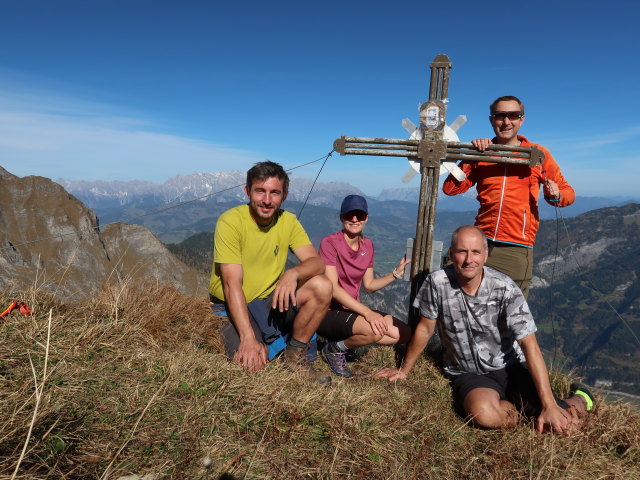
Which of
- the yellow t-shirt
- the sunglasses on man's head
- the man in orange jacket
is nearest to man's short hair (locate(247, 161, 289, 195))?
the yellow t-shirt

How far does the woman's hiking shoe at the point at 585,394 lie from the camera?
428 cm

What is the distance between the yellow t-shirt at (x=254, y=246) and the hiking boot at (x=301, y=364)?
2.86ft

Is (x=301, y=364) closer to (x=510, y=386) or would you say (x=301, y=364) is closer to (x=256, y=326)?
(x=256, y=326)

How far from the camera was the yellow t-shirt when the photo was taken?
482 cm

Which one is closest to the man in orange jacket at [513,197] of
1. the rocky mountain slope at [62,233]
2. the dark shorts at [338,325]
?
the dark shorts at [338,325]

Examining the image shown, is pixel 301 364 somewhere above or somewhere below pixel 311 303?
below

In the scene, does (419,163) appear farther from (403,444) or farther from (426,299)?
(403,444)

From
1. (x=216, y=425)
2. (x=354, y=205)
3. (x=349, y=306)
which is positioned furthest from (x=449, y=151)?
(x=216, y=425)

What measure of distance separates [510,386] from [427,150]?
154 inches

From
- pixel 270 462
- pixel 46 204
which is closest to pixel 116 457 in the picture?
pixel 270 462

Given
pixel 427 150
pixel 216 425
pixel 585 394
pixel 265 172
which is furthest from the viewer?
pixel 427 150

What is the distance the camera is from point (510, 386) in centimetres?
449

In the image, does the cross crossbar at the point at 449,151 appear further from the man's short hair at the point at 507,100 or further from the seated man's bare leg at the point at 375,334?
the seated man's bare leg at the point at 375,334

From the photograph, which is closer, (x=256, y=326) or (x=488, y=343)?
(x=488, y=343)
